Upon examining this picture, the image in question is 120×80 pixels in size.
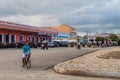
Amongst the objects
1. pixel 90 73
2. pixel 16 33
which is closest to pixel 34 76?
pixel 90 73

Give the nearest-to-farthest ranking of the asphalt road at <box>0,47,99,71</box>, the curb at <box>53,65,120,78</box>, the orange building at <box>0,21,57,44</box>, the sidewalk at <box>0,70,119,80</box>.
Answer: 1. the sidewalk at <box>0,70,119,80</box>
2. the curb at <box>53,65,120,78</box>
3. the asphalt road at <box>0,47,99,71</box>
4. the orange building at <box>0,21,57,44</box>

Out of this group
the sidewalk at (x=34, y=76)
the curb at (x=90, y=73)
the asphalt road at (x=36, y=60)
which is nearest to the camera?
the sidewalk at (x=34, y=76)

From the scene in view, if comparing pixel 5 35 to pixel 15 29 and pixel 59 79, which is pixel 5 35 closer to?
pixel 15 29

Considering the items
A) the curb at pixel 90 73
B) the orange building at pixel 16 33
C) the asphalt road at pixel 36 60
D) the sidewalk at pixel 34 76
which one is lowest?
the sidewalk at pixel 34 76

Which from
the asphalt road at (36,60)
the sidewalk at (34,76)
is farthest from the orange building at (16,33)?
the sidewalk at (34,76)

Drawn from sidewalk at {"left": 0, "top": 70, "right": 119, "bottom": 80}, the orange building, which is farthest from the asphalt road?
the orange building

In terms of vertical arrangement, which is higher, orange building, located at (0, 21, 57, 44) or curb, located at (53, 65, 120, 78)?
orange building, located at (0, 21, 57, 44)

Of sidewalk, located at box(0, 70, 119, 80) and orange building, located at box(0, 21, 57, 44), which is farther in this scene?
orange building, located at box(0, 21, 57, 44)

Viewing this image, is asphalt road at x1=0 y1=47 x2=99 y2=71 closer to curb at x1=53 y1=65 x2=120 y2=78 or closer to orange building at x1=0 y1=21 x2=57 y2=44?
curb at x1=53 y1=65 x2=120 y2=78

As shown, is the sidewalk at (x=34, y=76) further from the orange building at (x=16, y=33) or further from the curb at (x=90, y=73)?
the orange building at (x=16, y=33)

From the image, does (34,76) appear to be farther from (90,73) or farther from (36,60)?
(36,60)

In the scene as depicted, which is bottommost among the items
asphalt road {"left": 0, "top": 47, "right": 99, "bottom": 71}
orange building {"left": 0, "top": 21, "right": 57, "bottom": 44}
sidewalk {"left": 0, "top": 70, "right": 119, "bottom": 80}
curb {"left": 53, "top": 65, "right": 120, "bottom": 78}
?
sidewalk {"left": 0, "top": 70, "right": 119, "bottom": 80}

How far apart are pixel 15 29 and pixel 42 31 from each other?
51.5 feet

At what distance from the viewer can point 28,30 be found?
66375mm
